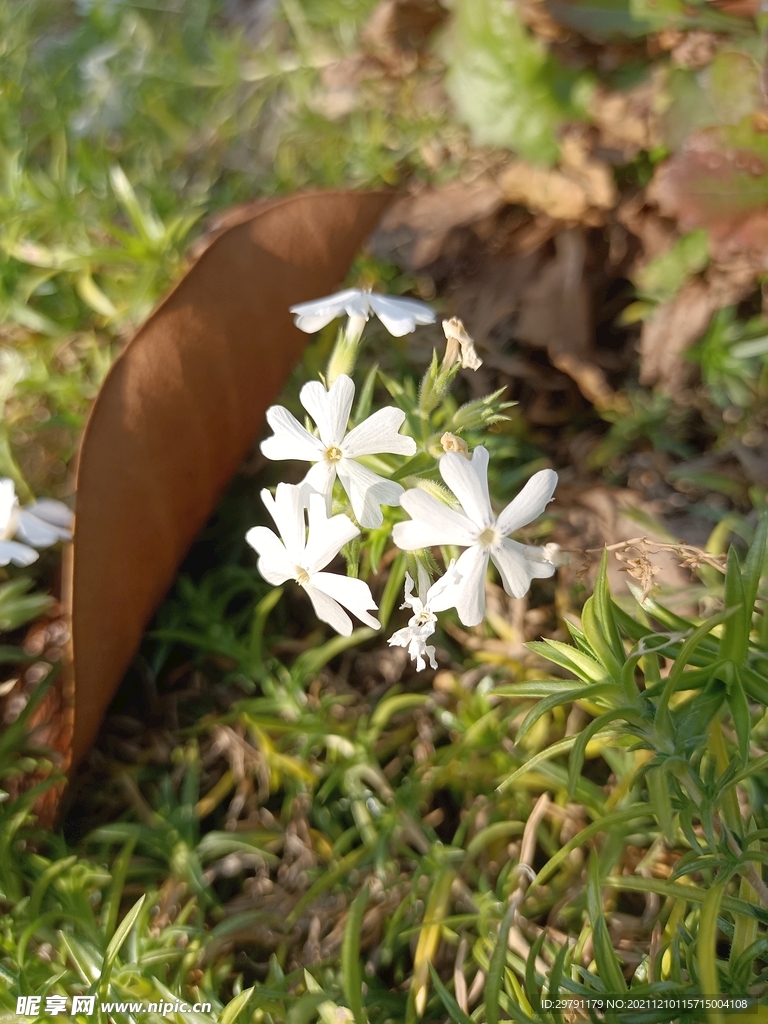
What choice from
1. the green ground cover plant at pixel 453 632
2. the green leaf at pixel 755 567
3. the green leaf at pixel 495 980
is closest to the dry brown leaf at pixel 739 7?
the green ground cover plant at pixel 453 632

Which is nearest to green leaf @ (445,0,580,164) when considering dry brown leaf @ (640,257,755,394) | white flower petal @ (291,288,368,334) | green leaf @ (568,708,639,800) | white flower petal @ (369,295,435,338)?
dry brown leaf @ (640,257,755,394)

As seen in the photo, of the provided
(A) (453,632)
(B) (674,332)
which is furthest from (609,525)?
(B) (674,332)

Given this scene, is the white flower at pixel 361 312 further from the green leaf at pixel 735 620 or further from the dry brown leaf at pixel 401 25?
the dry brown leaf at pixel 401 25

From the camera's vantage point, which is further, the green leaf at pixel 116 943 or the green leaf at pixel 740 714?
the green leaf at pixel 116 943

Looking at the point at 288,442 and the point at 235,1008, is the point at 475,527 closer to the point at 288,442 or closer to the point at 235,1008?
the point at 288,442

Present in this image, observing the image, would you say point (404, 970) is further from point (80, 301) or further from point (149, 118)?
point (149, 118)

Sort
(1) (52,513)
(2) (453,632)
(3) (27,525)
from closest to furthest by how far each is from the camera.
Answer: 1. (3) (27,525)
2. (1) (52,513)
3. (2) (453,632)
